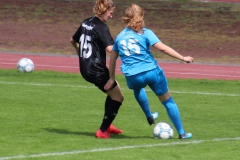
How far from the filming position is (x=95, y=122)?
10797 millimetres

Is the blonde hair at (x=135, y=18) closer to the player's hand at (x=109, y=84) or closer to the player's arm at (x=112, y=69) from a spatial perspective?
the player's arm at (x=112, y=69)

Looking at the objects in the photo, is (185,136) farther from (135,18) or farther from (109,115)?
(135,18)

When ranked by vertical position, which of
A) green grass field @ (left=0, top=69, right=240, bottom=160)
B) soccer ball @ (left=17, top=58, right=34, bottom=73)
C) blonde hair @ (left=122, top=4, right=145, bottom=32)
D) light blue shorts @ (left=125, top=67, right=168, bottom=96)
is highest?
blonde hair @ (left=122, top=4, right=145, bottom=32)

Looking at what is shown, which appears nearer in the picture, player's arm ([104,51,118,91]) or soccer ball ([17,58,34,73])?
player's arm ([104,51,118,91])

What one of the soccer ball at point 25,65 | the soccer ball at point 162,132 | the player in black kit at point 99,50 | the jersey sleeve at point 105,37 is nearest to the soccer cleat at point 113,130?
the player in black kit at point 99,50

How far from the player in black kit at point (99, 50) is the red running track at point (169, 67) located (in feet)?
29.7

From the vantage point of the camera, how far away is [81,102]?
13.0 metres

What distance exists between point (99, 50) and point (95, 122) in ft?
5.92

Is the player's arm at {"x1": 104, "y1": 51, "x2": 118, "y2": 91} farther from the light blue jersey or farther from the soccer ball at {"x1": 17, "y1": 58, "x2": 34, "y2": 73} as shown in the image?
the soccer ball at {"x1": 17, "y1": 58, "x2": 34, "y2": 73}

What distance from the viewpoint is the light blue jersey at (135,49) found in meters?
8.86

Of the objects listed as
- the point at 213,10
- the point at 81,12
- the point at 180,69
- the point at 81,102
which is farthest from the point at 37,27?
the point at 81,102

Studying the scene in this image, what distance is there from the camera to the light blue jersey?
8859mm

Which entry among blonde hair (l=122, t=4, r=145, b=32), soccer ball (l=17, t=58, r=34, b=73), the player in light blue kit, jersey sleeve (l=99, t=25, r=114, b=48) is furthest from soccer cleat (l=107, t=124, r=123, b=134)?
soccer ball (l=17, t=58, r=34, b=73)

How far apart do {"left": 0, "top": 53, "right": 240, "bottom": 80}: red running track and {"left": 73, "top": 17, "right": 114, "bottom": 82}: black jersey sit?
9089mm
